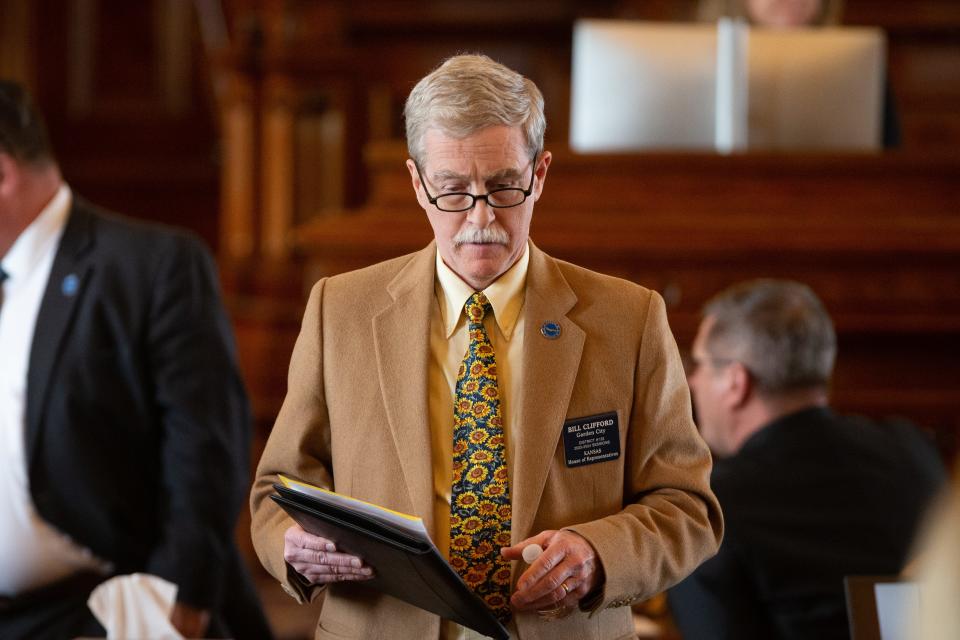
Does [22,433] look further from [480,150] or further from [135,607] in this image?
[480,150]

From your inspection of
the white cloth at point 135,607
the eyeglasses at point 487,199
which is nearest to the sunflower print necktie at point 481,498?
the eyeglasses at point 487,199

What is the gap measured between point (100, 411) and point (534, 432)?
1.40 meters

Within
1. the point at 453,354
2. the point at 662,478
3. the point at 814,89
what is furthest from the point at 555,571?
the point at 814,89

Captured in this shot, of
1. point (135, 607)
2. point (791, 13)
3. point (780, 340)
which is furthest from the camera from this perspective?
point (791, 13)

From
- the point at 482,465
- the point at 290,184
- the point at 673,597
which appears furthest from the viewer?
the point at 290,184

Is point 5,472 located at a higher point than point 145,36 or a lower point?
A: lower

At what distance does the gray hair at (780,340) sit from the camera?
2617 mm

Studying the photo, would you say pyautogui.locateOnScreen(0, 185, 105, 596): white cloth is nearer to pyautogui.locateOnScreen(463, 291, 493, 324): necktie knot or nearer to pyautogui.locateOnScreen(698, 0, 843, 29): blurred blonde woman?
pyautogui.locateOnScreen(463, 291, 493, 324): necktie knot

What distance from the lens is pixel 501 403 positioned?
62.2 inches

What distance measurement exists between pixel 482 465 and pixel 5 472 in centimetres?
143

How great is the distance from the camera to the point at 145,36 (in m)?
7.72

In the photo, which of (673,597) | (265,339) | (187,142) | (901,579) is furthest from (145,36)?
(901,579)

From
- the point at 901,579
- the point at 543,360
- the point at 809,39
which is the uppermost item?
the point at 809,39

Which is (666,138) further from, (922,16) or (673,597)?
(922,16)
